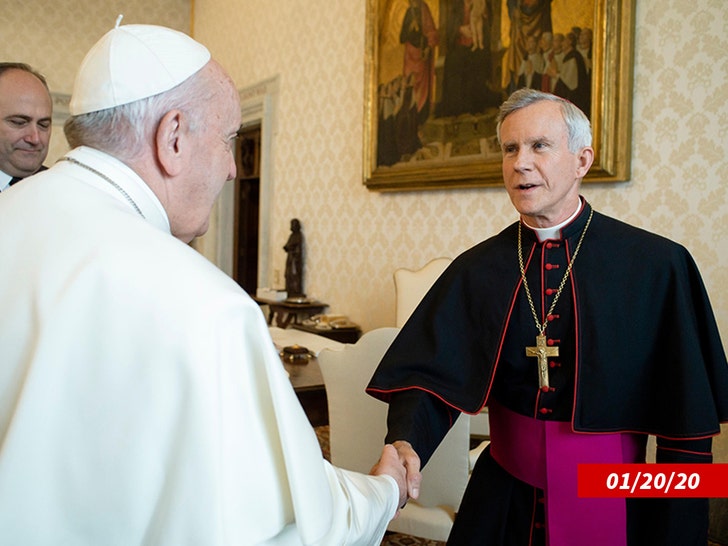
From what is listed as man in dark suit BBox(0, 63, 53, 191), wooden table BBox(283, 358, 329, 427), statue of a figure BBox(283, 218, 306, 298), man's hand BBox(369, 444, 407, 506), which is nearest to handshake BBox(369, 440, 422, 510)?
man's hand BBox(369, 444, 407, 506)

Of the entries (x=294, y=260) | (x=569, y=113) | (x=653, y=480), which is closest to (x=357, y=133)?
(x=294, y=260)

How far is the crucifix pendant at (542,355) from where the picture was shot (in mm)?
1894

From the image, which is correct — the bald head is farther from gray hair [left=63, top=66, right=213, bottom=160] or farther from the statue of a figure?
the statue of a figure

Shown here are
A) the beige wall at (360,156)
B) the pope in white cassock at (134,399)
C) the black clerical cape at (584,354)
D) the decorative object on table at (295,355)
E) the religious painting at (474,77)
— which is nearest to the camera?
the pope in white cassock at (134,399)

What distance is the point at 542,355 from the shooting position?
1.92 meters

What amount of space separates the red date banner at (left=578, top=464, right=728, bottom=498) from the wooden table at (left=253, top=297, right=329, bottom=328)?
491 cm

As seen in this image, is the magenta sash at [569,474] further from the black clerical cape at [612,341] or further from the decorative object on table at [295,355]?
the decorative object on table at [295,355]

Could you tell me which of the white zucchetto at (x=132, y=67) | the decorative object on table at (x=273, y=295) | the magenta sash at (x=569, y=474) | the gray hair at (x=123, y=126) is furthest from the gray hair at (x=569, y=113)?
the decorative object on table at (x=273, y=295)

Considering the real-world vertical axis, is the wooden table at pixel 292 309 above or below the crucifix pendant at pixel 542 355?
below

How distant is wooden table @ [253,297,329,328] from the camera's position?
261 inches

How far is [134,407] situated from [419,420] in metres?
1.10

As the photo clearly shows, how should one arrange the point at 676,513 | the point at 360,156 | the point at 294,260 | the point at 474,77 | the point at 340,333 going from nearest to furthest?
the point at 676,513 → the point at 474,77 → the point at 340,333 → the point at 360,156 → the point at 294,260

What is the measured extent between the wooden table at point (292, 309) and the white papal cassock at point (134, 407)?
216 inches

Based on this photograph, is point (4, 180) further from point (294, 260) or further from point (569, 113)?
point (294, 260)
